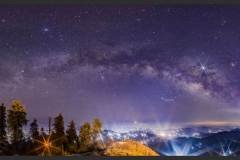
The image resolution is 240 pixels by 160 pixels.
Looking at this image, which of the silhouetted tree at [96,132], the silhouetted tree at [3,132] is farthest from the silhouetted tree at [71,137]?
the silhouetted tree at [3,132]

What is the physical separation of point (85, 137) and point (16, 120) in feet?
3.54

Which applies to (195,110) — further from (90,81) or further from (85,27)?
(85,27)

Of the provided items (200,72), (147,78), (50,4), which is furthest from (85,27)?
(200,72)

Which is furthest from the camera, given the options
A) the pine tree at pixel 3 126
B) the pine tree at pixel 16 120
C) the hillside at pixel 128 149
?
A: the pine tree at pixel 3 126

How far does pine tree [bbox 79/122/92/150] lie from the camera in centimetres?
660

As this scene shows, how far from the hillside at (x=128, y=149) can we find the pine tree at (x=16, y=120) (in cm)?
134

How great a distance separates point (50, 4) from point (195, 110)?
2659 mm

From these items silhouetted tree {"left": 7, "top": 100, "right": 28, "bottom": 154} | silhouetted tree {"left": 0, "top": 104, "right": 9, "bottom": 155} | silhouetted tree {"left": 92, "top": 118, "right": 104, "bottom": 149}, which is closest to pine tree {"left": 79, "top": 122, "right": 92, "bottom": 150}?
silhouetted tree {"left": 92, "top": 118, "right": 104, "bottom": 149}

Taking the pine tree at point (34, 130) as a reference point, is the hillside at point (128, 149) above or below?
below

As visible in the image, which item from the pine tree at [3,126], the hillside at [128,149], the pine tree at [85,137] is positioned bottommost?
the hillside at [128,149]

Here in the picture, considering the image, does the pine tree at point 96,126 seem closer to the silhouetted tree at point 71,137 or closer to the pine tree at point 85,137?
the pine tree at point 85,137

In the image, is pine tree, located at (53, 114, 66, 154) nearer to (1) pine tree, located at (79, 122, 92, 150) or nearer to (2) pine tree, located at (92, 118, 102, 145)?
(1) pine tree, located at (79, 122, 92, 150)

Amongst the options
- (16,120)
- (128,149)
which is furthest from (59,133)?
(128,149)

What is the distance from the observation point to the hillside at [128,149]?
6.43 m
